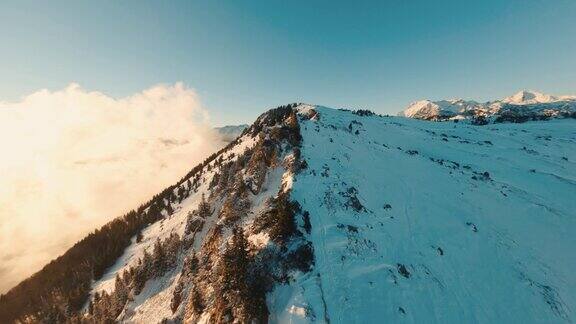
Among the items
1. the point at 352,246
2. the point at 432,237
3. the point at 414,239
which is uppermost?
the point at 352,246

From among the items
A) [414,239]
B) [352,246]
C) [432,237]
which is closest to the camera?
[352,246]

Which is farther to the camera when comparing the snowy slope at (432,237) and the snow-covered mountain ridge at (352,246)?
the snowy slope at (432,237)

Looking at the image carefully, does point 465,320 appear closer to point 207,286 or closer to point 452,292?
point 452,292

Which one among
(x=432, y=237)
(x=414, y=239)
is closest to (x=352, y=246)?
(x=414, y=239)

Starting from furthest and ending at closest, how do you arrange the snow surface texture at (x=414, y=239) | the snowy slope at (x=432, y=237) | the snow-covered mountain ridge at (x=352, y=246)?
the snowy slope at (x=432, y=237), the snow-covered mountain ridge at (x=352, y=246), the snow surface texture at (x=414, y=239)

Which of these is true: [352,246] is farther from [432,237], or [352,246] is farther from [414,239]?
[432,237]
